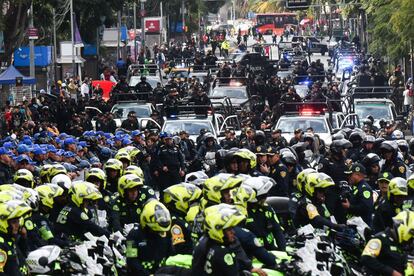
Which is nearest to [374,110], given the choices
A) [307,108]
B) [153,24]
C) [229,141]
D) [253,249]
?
[307,108]

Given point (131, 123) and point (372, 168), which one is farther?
point (131, 123)

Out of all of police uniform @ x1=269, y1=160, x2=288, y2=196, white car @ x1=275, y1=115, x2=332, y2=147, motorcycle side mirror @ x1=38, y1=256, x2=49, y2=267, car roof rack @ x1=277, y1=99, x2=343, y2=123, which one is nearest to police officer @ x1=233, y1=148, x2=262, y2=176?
police uniform @ x1=269, y1=160, x2=288, y2=196

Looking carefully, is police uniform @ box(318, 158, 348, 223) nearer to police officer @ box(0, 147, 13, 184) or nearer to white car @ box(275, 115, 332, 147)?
police officer @ box(0, 147, 13, 184)

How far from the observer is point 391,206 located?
15.2m

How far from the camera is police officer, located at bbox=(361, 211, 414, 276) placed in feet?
40.6

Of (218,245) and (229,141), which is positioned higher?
(218,245)

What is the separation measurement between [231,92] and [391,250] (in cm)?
3273

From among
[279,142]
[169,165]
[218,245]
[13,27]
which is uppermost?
[13,27]

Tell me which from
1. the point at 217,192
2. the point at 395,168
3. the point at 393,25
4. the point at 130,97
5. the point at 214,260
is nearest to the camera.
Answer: the point at 214,260

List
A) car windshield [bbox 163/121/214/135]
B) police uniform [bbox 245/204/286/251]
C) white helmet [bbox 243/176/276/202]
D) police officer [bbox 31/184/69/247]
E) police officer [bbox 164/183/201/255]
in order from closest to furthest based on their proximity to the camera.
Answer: police officer [bbox 164/183/201/255], police uniform [bbox 245/204/286/251], white helmet [bbox 243/176/276/202], police officer [bbox 31/184/69/247], car windshield [bbox 163/121/214/135]

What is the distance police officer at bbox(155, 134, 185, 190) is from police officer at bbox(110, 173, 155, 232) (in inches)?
362

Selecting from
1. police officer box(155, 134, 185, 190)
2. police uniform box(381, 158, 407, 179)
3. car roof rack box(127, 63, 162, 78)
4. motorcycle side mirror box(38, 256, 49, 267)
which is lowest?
police officer box(155, 134, 185, 190)

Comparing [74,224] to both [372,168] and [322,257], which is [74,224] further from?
[372,168]

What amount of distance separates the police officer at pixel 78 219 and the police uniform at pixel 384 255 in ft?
13.1
